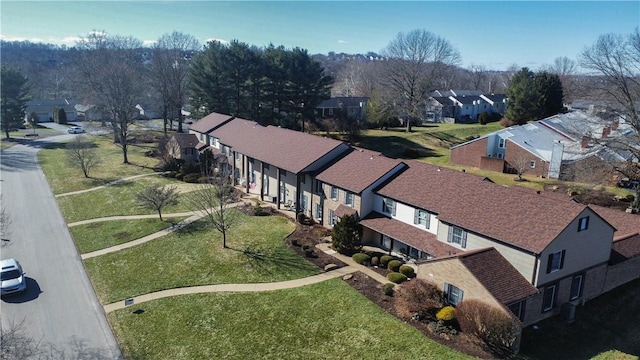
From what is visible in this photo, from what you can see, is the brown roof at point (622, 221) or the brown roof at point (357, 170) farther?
the brown roof at point (357, 170)

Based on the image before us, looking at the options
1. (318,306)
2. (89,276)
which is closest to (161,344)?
(318,306)

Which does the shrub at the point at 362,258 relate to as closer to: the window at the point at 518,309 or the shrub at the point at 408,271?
the shrub at the point at 408,271

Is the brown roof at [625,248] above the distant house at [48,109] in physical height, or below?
below

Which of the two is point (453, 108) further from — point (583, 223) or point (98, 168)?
point (583, 223)

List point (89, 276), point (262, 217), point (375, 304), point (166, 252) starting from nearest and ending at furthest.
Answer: point (375, 304) → point (89, 276) → point (166, 252) → point (262, 217)

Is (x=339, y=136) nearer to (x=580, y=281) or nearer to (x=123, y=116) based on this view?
(x=123, y=116)

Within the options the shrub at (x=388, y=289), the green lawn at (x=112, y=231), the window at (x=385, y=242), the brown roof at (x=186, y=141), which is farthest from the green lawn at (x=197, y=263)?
the brown roof at (x=186, y=141)

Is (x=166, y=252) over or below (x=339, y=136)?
below
